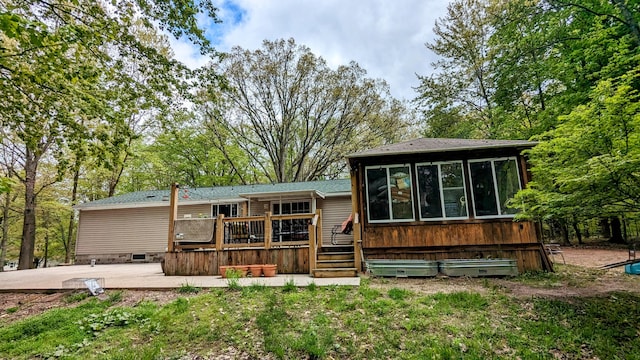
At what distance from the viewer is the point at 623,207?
15.7 ft

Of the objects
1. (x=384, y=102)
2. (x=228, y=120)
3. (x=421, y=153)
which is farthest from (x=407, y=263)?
(x=228, y=120)

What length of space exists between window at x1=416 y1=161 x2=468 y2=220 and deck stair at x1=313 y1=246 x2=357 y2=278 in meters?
2.17

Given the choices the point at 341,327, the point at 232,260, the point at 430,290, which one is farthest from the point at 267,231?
the point at 341,327

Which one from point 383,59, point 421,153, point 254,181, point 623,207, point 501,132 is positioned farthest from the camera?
point 254,181

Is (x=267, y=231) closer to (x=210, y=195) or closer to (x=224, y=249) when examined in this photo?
(x=224, y=249)

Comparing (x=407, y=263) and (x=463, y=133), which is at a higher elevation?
(x=463, y=133)

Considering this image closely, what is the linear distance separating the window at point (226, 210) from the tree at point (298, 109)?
7.08m

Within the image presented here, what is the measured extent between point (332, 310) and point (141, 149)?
66.7 ft

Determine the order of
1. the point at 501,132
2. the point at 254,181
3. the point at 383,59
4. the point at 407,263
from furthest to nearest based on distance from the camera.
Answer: the point at 254,181 → the point at 383,59 → the point at 501,132 → the point at 407,263

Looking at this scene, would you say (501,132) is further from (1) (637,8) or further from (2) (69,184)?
(2) (69,184)

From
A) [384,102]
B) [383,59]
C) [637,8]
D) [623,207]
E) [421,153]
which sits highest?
[383,59]

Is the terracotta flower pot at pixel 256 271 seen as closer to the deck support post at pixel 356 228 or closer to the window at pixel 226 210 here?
Answer: the deck support post at pixel 356 228

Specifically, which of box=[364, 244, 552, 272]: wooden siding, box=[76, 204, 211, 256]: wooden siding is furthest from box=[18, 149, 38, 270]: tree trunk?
box=[364, 244, 552, 272]: wooden siding

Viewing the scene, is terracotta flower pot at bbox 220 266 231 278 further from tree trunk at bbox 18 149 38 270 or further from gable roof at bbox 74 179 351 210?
tree trunk at bbox 18 149 38 270
